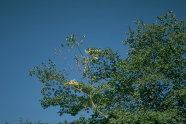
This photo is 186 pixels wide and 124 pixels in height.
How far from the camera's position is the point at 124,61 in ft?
74.7

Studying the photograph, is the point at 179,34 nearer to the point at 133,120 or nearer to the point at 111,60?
the point at 111,60

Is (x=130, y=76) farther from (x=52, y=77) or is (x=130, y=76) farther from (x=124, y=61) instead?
(x=52, y=77)

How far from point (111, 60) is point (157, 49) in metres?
5.09

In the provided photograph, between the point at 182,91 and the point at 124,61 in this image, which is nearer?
the point at 182,91

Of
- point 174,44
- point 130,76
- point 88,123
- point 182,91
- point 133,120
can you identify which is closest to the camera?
point 133,120

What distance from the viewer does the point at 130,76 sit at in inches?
880

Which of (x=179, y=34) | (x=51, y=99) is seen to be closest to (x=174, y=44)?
(x=179, y=34)

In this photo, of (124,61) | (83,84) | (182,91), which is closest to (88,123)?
(83,84)

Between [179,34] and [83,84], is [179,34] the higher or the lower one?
the higher one

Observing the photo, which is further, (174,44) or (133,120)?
(174,44)

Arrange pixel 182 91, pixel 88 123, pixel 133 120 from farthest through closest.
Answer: pixel 88 123
pixel 182 91
pixel 133 120

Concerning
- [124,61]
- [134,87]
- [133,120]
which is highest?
[124,61]

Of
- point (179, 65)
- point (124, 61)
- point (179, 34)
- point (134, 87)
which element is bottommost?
point (134, 87)

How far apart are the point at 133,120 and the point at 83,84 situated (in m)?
5.59
